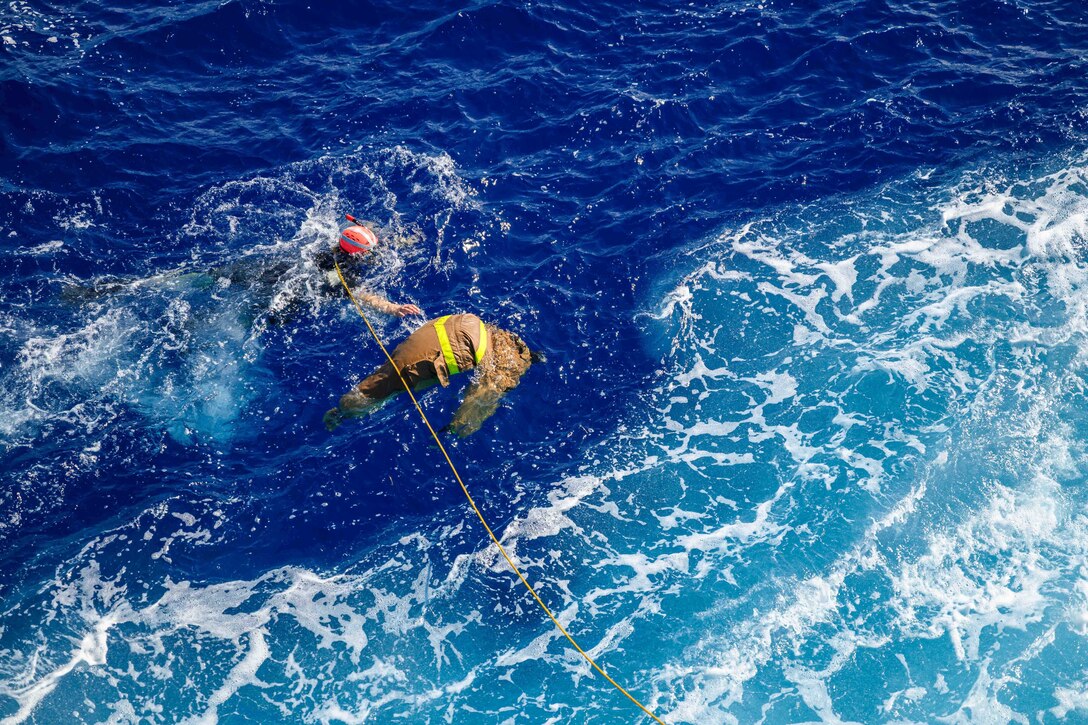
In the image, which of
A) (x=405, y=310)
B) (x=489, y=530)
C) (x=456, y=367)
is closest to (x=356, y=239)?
(x=405, y=310)

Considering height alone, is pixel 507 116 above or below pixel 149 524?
above

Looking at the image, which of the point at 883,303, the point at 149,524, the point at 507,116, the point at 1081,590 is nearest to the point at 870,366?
the point at 883,303

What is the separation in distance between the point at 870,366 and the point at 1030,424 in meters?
3.00

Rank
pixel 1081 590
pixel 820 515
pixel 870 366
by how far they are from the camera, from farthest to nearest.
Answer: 1. pixel 870 366
2. pixel 820 515
3. pixel 1081 590

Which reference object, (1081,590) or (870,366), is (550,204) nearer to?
(870,366)

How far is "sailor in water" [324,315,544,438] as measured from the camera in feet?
46.7

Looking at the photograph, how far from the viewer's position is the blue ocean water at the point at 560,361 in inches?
509

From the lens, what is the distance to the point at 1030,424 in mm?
15180

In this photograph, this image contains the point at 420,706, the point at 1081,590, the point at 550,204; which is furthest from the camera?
the point at 550,204

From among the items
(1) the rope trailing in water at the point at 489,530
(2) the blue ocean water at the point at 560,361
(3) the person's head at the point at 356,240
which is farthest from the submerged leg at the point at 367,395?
(3) the person's head at the point at 356,240

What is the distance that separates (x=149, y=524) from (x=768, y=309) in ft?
41.3

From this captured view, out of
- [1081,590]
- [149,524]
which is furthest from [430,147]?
[1081,590]

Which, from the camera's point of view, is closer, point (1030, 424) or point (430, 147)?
point (1030, 424)

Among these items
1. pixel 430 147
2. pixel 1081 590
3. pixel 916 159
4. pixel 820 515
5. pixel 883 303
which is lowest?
pixel 1081 590
